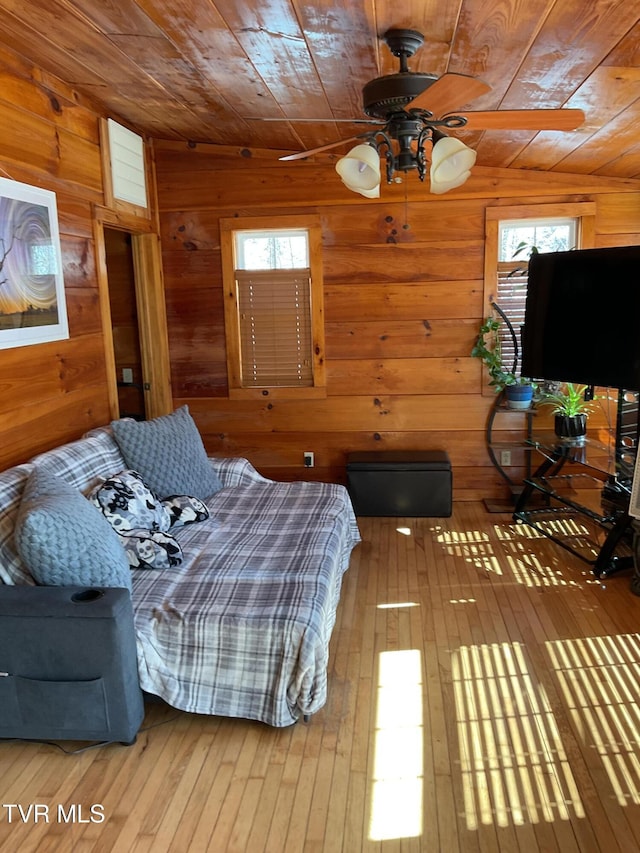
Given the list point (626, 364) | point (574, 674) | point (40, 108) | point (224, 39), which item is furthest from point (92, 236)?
point (574, 674)

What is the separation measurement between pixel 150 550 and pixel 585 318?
255 centimetres

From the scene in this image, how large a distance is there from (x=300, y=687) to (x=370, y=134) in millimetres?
1987

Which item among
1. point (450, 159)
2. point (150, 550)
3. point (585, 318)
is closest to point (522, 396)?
point (585, 318)

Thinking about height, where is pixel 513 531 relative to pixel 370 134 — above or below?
below

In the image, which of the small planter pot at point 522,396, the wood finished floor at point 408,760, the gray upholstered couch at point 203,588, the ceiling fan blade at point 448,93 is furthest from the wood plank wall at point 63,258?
the small planter pot at point 522,396

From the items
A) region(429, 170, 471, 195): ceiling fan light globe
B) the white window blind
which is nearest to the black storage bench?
the white window blind

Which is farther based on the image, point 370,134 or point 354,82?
point 354,82

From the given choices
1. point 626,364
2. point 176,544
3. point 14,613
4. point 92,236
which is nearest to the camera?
point 14,613

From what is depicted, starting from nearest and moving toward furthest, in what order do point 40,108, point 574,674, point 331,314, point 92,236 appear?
1. point 574,674
2. point 40,108
3. point 92,236
4. point 331,314

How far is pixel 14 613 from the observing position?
2.13 m

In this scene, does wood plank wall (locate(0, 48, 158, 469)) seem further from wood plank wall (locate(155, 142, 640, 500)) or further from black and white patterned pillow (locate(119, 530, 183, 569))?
wood plank wall (locate(155, 142, 640, 500))

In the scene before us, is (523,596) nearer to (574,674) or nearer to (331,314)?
(574,674)

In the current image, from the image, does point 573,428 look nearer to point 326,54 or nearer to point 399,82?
point 399,82

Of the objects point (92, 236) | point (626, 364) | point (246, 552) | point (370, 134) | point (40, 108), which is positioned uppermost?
point (40, 108)
